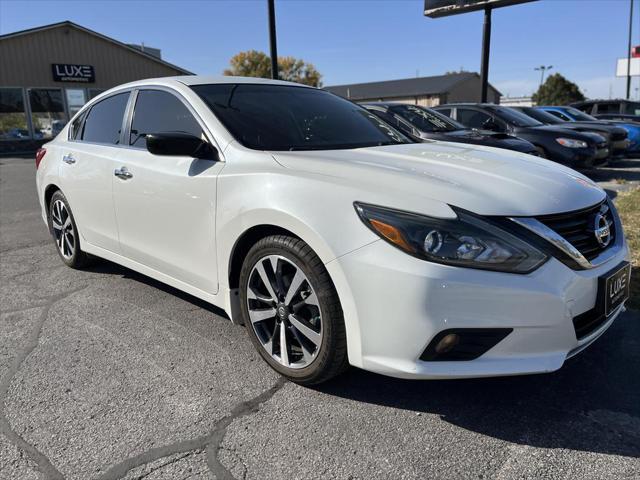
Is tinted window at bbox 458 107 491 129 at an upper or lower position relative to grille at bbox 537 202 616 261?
upper

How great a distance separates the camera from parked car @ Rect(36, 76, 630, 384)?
6.77 ft

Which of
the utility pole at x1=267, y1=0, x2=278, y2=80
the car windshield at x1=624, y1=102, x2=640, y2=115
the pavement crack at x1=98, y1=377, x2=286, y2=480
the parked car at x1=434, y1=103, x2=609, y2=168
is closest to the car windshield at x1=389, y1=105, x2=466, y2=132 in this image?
the parked car at x1=434, y1=103, x2=609, y2=168

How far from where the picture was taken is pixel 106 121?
13.3ft

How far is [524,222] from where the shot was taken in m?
2.16

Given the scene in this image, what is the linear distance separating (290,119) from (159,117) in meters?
0.91

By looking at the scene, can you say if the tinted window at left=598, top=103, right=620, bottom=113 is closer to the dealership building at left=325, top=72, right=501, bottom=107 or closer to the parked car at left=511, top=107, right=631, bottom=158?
the parked car at left=511, top=107, right=631, bottom=158

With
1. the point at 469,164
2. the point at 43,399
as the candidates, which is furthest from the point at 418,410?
the point at 43,399

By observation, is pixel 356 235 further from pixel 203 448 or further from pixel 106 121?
pixel 106 121

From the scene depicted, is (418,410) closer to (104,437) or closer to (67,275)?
(104,437)

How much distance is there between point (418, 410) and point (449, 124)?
264 inches

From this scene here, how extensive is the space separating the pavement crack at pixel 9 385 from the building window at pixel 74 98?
22.3 metres

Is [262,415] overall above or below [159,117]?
below

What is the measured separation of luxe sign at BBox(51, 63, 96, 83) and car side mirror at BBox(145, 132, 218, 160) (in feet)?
77.5

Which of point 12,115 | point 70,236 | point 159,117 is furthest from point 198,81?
point 12,115
